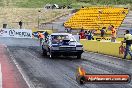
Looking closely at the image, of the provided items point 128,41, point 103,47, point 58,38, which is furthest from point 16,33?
point 128,41

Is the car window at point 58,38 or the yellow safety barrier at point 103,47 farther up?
the car window at point 58,38

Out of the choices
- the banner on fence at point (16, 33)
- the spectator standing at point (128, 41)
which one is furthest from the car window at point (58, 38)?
the banner on fence at point (16, 33)

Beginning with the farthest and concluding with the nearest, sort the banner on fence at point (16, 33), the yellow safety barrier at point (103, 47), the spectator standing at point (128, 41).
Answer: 1. the banner on fence at point (16, 33)
2. the yellow safety barrier at point (103, 47)
3. the spectator standing at point (128, 41)

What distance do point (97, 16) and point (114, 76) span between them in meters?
56.8

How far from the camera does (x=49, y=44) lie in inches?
969

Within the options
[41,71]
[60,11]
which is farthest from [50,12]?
[41,71]

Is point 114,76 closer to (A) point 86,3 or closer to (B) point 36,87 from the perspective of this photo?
(B) point 36,87

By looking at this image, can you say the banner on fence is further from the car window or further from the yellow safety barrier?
the car window

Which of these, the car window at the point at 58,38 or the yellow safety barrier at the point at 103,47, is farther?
the yellow safety barrier at the point at 103,47

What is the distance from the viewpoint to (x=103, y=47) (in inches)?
1150

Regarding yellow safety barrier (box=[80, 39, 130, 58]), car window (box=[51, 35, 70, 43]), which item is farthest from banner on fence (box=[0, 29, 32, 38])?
car window (box=[51, 35, 70, 43])

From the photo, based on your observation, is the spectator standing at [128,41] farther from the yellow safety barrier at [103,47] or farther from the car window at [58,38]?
the car window at [58,38]

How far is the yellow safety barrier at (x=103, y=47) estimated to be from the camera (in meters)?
26.4

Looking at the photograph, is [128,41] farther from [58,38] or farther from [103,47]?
[103,47]
